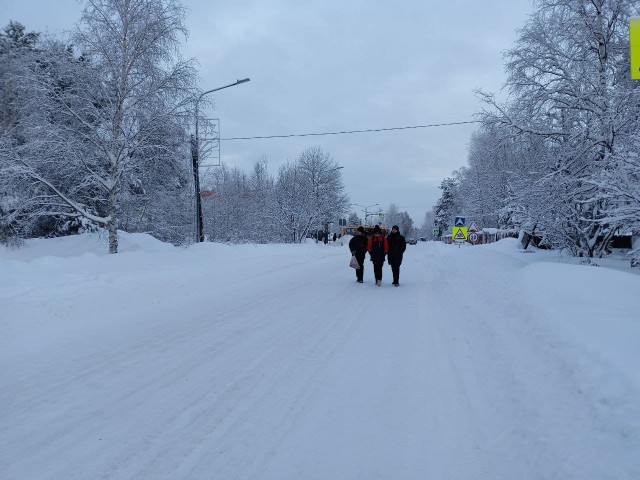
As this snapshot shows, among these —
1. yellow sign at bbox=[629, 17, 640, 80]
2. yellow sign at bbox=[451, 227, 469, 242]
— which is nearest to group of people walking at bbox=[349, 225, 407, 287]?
yellow sign at bbox=[629, 17, 640, 80]

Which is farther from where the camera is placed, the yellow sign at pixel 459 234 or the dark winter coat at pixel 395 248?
the yellow sign at pixel 459 234

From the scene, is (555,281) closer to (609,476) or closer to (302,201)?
(609,476)

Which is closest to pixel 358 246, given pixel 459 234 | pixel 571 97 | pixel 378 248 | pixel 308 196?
pixel 378 248

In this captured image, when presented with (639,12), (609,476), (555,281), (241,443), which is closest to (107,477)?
(241,443)

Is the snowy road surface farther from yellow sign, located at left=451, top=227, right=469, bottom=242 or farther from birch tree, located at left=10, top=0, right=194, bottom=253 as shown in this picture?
yellow sign, located at left=451, top=227, right=469, bottom=242

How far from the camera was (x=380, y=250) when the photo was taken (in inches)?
556

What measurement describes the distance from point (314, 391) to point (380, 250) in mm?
9716

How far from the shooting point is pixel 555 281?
28.8 feet

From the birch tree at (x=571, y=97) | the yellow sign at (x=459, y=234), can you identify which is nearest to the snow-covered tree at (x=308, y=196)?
the yellow sign at (x=459, y=234)

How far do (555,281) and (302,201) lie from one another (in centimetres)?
4181

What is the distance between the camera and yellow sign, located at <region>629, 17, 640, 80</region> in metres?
6.83

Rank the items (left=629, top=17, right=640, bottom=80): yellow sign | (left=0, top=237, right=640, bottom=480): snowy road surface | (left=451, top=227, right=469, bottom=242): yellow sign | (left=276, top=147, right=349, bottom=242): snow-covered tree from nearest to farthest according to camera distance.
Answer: (left=0, top=237, right=640, bottom=480): snowy road surface, (left=629, top=17, right=640, bottom=80): yellow sign, (left=451, top=227, right=469, bottom=242): yellow sign, (left=276, top=147, right=349, bottom=242): snow-covered tree

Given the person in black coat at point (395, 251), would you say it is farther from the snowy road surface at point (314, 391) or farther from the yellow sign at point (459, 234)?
the yellow sign at point (459, 234)

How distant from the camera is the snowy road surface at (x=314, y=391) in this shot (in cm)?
330
